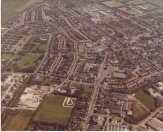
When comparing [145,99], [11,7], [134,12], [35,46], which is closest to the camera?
[145,99]

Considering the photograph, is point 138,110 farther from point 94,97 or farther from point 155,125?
point 94,97

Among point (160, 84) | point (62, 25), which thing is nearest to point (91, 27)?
point (62, 25)

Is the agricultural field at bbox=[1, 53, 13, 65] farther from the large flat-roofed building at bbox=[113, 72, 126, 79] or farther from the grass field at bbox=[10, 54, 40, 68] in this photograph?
the large flat-roofed building at bbox=[113, 72, 126, 79]

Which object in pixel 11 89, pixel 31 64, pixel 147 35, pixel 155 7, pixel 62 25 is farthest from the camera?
pixel 155 7

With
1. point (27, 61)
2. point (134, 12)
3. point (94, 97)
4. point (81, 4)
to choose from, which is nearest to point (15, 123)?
point (94, 97)

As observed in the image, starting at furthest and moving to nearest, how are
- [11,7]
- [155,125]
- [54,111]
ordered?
[11,7], [54,111], [155,125]

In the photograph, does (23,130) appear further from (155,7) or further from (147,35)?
(155,7)
